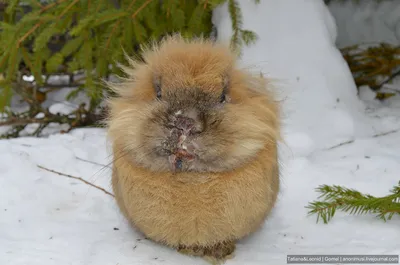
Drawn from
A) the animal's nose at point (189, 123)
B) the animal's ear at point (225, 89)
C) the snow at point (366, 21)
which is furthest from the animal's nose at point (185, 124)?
the snow at point (366, 21)

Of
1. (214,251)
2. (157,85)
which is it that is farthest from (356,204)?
(157,85)

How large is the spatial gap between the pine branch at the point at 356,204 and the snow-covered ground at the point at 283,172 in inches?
2.1

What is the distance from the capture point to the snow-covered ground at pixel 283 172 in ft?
7.04

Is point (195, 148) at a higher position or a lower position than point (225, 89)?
lower

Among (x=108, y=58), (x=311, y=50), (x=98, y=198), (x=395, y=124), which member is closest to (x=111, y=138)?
(x=98, y=198)

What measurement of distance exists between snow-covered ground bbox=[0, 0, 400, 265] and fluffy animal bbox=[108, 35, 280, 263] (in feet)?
0.62

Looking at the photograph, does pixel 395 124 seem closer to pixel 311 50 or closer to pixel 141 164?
pixel 311 50

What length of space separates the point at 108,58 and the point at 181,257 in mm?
1774

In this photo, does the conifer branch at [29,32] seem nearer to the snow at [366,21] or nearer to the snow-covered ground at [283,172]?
the snow-covered ground at [283,172]

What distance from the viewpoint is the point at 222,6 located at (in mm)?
3691

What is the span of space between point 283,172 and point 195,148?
1241 millimetres

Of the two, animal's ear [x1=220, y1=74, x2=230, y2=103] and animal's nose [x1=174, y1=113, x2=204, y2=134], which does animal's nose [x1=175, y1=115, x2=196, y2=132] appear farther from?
animal's ear [x1=220, y1=74, x2=230, y2=103]

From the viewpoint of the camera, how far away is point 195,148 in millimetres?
1849

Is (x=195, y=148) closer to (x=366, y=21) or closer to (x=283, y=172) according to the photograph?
(x=283, y=172)
